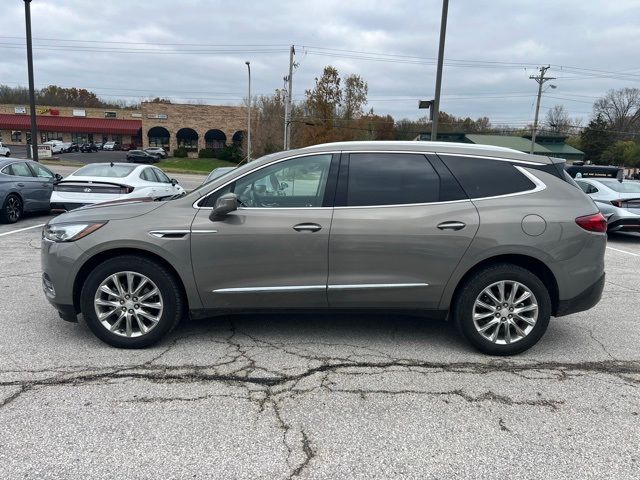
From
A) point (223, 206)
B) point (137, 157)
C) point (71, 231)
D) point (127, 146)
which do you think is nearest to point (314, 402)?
point (223, 206)

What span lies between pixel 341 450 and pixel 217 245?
193cm

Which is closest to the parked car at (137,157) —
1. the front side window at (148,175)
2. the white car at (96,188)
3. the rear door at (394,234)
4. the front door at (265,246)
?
the front side window at (148,175)

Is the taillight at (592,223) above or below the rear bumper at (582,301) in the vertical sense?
above

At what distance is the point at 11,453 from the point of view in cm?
271

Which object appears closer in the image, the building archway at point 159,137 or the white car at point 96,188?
the white car at point 96,188

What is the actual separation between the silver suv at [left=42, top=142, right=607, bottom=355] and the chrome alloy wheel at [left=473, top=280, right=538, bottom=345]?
12 millimetres

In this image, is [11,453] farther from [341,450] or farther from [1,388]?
[341,450]

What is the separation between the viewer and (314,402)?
336cm

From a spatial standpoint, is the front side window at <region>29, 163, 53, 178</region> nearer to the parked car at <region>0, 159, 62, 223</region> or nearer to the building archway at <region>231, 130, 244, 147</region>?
the parked car at <region>0, 159, 62, 223</region>

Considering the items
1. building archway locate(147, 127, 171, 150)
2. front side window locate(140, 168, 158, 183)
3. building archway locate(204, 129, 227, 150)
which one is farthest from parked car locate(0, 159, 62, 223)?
building archway locate(147, 127, 171, 150)

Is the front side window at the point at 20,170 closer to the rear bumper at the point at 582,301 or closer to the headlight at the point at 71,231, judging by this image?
the headlight at the point at 71,231

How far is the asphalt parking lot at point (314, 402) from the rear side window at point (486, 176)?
4.71ft

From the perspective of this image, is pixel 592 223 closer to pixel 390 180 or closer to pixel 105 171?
pixel 390 180

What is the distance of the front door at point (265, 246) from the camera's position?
400cm
